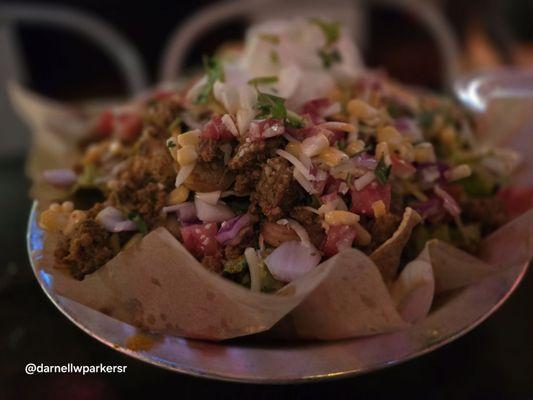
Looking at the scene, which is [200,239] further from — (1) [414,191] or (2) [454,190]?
(2) [454,190]

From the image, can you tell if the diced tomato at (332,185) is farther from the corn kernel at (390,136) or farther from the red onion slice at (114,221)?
the red onion slice at (114,221)

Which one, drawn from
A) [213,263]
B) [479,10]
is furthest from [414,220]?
[479,10]

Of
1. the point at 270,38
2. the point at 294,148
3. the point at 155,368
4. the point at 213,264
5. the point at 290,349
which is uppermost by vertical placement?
the point at 270,38

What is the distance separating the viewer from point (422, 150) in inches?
52.0

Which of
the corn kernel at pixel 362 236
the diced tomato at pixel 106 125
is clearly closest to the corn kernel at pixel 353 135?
the corn kernel at pixel 362 236

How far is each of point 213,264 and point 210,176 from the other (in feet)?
0.64

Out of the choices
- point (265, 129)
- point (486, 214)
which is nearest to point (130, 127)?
point (265, 129)

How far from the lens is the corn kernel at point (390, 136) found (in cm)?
127

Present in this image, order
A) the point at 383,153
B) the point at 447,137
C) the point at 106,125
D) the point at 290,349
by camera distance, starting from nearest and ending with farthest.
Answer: the point at 290,349 < the point at 383,153 < the point at 447,137 < the point at 106,125

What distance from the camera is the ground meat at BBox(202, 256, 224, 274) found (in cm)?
110

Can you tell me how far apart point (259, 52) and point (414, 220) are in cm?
75

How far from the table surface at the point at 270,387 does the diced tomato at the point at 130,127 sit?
0.51 meters

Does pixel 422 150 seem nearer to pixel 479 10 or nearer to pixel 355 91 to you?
pixel 355 91

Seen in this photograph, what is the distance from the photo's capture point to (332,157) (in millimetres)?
1145
